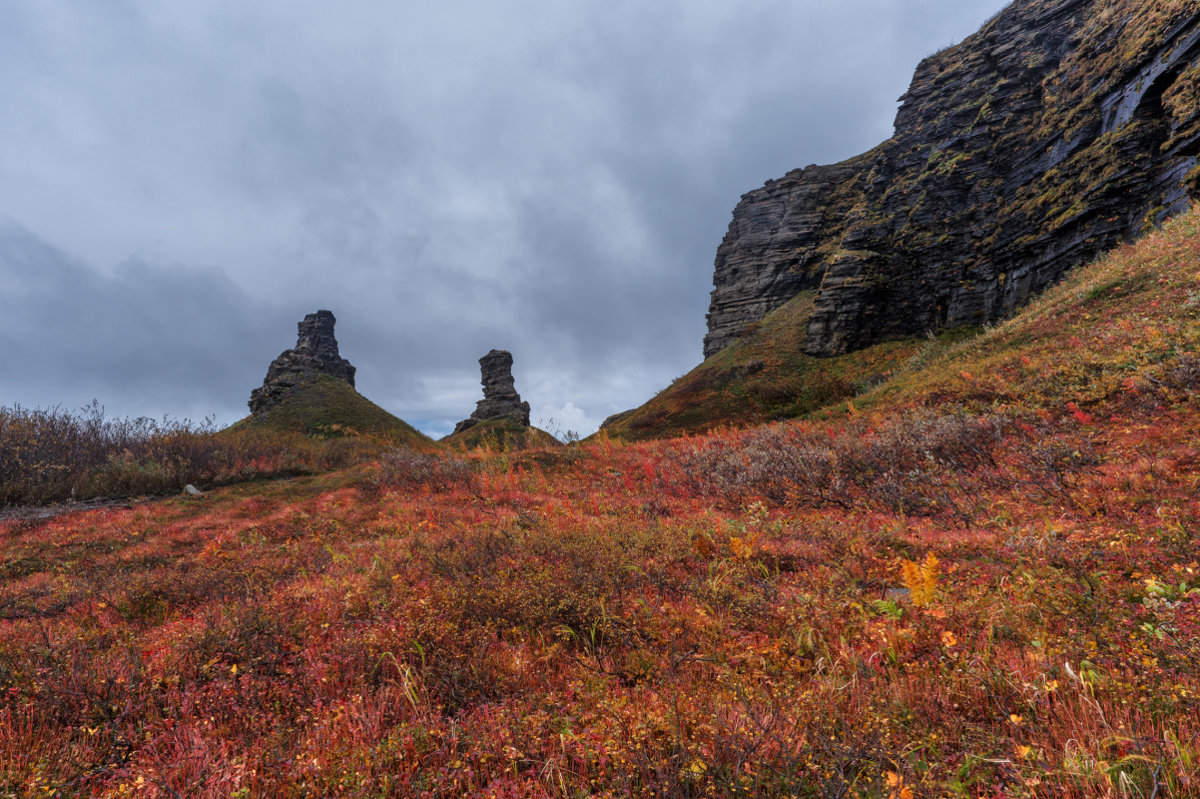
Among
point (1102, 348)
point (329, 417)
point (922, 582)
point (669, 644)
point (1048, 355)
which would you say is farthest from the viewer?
point (329, 417)

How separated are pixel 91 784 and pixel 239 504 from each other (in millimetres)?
11168

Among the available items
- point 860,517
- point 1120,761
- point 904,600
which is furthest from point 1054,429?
point 1120,761

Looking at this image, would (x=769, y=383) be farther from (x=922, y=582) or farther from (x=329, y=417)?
(x=329, y=417)

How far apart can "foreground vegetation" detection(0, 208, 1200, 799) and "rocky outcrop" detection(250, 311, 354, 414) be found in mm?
48685

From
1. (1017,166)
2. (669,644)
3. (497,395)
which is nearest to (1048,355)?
(669,644)

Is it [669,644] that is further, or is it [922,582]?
[922,582]

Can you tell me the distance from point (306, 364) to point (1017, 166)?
72.2 metres

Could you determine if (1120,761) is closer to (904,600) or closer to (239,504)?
(904,600)

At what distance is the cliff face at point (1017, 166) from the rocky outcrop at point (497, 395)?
4139cm

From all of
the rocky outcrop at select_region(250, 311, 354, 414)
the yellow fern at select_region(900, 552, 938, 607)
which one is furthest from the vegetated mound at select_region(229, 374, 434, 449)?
the yellow fern at select_region(900, 552, 938, 607)

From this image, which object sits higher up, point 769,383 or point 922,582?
point 769,383

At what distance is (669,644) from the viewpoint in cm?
323

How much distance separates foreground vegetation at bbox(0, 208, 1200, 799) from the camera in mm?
1935

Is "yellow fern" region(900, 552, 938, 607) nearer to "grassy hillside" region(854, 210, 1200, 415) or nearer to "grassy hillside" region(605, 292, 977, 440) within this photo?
"grassy hillside" region(854, 210, 1200, 415)
